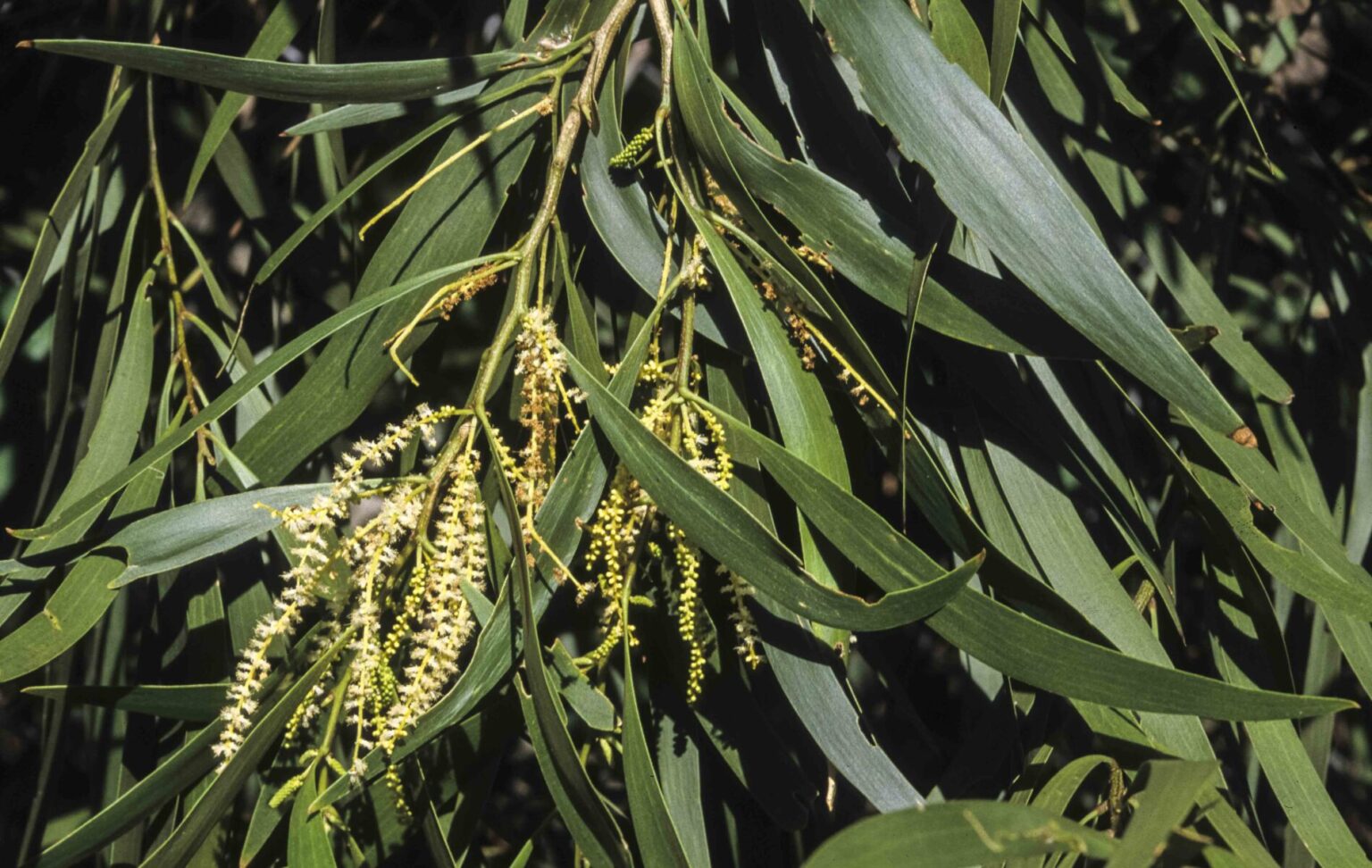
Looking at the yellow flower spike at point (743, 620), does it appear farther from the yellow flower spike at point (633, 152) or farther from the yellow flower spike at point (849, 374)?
the yellow flower spike at point (633, 152)

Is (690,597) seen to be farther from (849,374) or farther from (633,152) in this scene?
(633,152)

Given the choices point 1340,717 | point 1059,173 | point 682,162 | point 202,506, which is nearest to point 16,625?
point 202,506

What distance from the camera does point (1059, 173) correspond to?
0.79 metres

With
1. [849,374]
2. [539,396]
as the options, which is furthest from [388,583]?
[849,374]

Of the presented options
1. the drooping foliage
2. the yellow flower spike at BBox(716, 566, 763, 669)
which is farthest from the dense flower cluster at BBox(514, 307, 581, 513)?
the yellow flower spike at BBox(716, 566, 763, 669)

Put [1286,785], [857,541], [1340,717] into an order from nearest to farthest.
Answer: [857,541]
[1286,785]
[1340,717]

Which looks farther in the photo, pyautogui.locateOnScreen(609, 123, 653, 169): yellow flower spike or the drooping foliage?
pyautogui.locateOnScreen(609, 123, 653, 169): yellow flower spike

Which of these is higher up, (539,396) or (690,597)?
(539,396)

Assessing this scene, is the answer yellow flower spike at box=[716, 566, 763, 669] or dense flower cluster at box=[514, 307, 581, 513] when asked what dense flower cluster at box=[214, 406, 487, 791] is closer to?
dense flower cluster at box=[514, 307, 581, 513]

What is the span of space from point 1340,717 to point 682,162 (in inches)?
43.1

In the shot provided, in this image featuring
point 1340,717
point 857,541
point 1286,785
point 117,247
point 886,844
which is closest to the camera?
point 886,844

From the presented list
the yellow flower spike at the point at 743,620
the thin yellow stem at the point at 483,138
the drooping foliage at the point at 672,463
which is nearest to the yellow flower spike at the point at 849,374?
the drooping foliage at the point at 672,463

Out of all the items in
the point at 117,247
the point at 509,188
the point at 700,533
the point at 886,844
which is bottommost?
the point at 886,844

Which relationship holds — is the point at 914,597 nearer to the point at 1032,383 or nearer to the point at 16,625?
the point at 1032,383
